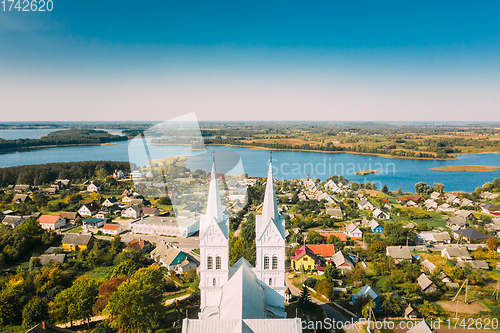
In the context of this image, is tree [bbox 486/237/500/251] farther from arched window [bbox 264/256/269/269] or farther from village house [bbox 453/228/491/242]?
arched window [bbox 264/256/269/269]

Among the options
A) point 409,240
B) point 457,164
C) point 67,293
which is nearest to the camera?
point 67,293

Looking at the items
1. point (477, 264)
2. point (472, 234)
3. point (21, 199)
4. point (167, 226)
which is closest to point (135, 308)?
point (167, 226)

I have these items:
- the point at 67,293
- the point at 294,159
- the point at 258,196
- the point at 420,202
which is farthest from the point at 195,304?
the point at 294,159

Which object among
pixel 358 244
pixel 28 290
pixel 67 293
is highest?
pixel 67 293

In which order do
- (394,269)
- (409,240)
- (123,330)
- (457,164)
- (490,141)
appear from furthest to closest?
(490,141), (457,164), (409,240), (394,269), (123,330)

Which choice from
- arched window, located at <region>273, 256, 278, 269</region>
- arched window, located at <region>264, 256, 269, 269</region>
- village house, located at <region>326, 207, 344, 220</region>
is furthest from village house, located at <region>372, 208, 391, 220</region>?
arched window, located at <region>264, 256, 269, 269</region>

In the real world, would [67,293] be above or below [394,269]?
above

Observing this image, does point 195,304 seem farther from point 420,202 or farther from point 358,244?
point 420,202
